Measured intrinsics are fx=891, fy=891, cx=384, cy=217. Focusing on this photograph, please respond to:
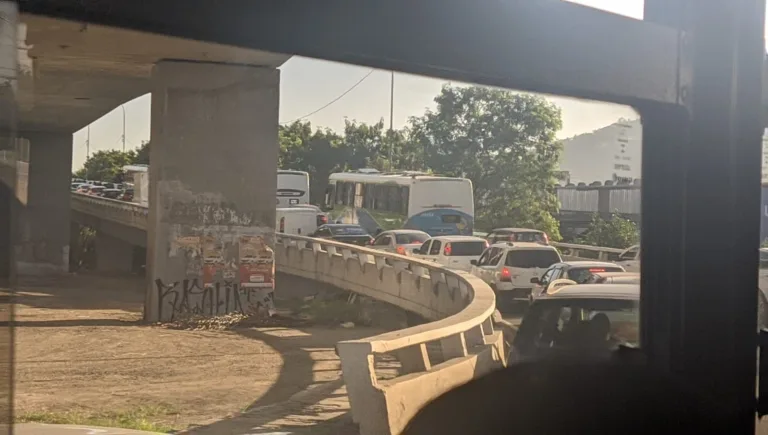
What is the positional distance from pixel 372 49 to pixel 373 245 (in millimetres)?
9208

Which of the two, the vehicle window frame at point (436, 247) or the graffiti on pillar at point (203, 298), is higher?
the vehicle window frame at point (436, 247)

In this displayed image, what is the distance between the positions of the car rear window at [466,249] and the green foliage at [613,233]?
5.16m

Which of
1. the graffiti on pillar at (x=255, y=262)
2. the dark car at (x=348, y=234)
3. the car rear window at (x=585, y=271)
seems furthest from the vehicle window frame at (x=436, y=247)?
the graffiti on pillar at (x=255, y=262)

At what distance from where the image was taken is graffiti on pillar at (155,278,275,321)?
1519cm

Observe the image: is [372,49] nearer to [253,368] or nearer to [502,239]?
[502,239]

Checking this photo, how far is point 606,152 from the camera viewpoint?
302 cm

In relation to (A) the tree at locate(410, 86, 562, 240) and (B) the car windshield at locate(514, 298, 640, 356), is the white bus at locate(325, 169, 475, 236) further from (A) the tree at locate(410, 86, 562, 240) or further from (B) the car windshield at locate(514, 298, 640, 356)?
(B) the car windshield at locate(514, 298, 640, 356)

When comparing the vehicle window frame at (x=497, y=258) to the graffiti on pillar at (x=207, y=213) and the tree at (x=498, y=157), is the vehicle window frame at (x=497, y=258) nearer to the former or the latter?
the tree at (x=498, y=157)

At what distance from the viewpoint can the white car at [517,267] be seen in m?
6.76

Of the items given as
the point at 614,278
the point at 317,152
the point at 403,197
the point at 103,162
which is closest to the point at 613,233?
the point at 614,278

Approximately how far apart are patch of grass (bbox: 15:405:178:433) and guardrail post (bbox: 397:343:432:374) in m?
3.04

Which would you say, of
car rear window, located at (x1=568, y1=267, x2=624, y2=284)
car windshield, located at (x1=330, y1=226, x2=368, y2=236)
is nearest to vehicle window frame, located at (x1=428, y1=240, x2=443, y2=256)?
car windshield, located at (x1=330, y1=226, x2=368, y2=236)

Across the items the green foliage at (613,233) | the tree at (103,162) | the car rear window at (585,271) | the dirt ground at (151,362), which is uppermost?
the tree at (103,162)

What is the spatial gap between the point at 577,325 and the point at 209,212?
40.3ft
